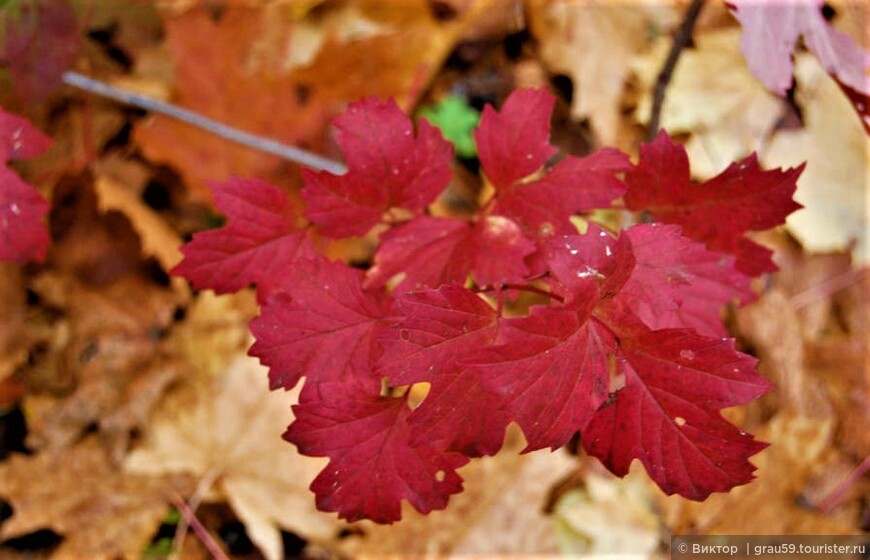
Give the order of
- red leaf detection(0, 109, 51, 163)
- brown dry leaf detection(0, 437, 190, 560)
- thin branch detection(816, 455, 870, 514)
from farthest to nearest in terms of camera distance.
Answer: thin branch detection(816, 455, 870, 514) → brown dry leaf detection(0, 437, 190, 560) → red leaf detection(0, 109, 51, 163)

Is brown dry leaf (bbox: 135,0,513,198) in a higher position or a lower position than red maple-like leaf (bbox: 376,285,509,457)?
lower

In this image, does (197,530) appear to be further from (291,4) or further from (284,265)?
(291,4)

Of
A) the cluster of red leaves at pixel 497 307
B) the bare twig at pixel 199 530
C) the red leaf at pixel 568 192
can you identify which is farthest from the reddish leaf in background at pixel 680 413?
the bare twig at pixel 199 530

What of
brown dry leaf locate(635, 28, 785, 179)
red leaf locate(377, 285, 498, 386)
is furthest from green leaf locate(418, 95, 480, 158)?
red leaf locate(377, 285, 498, 386)

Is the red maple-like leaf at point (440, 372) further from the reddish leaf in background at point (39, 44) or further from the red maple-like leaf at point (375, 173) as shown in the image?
the reddish leaf in background at point (39, 44)

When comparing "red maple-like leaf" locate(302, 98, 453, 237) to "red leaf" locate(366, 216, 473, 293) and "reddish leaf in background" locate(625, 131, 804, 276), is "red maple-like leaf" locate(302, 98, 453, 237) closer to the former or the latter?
"red leaf" locate(366, 216, 473, 293)

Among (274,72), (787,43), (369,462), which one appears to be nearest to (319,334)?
(369,462)

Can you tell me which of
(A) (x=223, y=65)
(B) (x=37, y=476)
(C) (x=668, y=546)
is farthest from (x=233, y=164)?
(C) (x=668, y=546)
